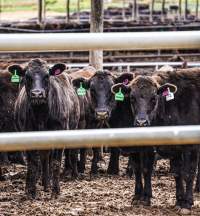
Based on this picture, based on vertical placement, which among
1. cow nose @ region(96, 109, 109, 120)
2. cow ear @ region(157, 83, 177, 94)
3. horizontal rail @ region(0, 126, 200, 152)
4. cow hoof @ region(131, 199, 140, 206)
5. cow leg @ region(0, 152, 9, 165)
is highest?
horizontal rail @ region(0, 126, 200, 152)

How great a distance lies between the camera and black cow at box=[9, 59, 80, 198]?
889 centimetres

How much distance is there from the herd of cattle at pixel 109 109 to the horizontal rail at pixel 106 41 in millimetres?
5095

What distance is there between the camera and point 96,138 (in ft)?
8.70

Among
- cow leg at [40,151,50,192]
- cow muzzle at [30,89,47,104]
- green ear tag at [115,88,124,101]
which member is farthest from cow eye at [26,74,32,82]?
green ear tag at [115,88,124,101]

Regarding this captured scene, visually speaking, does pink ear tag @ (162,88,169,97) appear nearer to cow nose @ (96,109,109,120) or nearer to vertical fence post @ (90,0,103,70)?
cow nose @ (96,109,109,120)

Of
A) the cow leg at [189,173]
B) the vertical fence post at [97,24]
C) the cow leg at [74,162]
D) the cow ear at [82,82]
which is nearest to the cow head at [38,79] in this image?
the cow ear at [82,82]

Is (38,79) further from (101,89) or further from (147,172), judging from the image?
(147,172)

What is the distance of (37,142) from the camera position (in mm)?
2615

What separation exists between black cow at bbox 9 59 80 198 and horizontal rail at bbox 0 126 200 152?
20.0ft

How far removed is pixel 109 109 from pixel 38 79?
115 centimetres

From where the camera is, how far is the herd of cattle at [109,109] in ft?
26.8

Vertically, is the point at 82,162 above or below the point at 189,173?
below

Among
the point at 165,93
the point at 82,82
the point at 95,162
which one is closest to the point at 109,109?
the point at 82,82

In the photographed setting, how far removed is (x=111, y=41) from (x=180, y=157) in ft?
18.9
